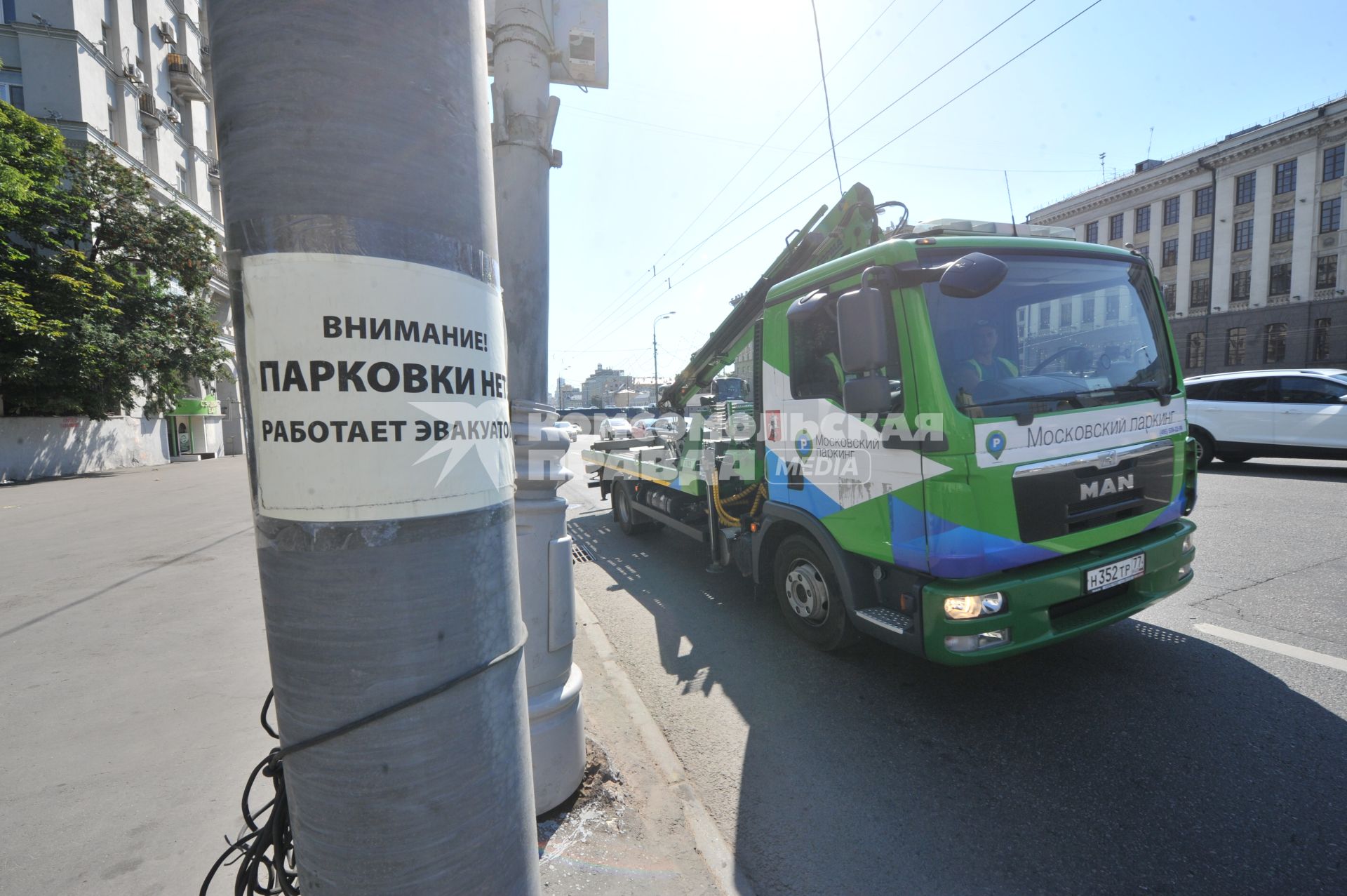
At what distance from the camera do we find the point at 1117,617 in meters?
3.40

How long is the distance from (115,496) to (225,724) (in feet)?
52.7

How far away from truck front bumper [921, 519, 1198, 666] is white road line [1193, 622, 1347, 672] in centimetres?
103

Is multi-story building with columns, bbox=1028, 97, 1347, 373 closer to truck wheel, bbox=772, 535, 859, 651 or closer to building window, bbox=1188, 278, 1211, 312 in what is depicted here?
building window, bbox=1188, 278, 1211, 312

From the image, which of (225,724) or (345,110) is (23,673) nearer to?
(225,724)

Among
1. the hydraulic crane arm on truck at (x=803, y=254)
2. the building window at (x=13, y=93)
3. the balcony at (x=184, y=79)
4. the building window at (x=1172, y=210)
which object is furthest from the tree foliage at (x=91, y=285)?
the building window at (x=1172, y=210)

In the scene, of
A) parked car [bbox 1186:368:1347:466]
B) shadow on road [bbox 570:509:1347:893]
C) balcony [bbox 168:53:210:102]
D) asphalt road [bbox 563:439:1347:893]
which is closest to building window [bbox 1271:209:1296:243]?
parked car [bbox 1186:368:1347:466]

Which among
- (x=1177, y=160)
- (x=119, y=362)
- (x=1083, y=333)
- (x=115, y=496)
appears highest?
(x=1177, y=160)

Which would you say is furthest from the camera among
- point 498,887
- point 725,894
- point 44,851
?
point 44,851

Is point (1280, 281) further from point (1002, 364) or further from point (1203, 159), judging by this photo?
point (1002, 364)

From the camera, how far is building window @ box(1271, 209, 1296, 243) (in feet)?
115

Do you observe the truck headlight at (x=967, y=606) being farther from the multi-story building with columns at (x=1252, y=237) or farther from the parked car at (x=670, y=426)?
the multi-story building with columns at (x=1252, y=237)

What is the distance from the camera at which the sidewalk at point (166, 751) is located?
2.41m

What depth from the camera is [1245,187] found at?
122 ft

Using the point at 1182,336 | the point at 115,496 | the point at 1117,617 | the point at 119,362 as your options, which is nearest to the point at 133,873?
the point at 1117,617
